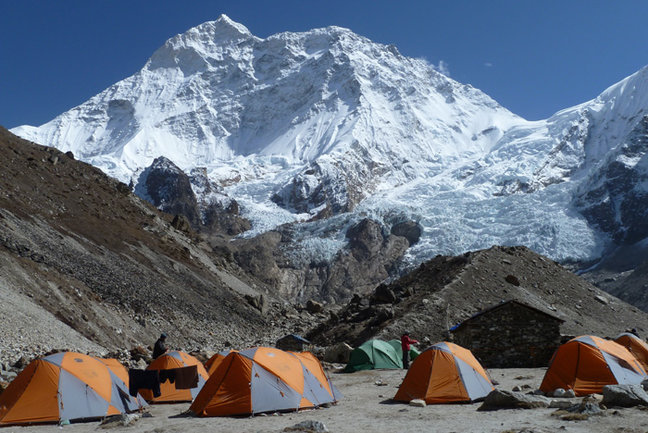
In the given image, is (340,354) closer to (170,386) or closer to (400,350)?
(400,350)

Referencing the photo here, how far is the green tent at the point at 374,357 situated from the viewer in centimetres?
2720

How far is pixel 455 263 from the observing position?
1497 inches

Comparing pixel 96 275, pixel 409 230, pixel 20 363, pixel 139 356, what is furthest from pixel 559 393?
pixel 409 230

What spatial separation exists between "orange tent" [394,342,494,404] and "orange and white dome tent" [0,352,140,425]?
753 cm

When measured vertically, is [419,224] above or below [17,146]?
above

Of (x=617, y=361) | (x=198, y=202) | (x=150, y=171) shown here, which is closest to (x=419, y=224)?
(x=198, y=202)

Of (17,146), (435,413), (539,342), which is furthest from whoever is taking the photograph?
(17,146)

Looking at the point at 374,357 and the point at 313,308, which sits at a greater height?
the point at 313,308

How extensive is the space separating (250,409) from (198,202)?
590ft

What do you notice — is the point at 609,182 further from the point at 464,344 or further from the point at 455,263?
the point at 464,344

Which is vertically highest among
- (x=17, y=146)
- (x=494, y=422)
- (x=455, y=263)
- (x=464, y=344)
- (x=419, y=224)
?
(x=419, y=224)

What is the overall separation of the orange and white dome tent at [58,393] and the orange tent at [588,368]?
11464mm

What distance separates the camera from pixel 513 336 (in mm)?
25828

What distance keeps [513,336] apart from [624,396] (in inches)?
449
